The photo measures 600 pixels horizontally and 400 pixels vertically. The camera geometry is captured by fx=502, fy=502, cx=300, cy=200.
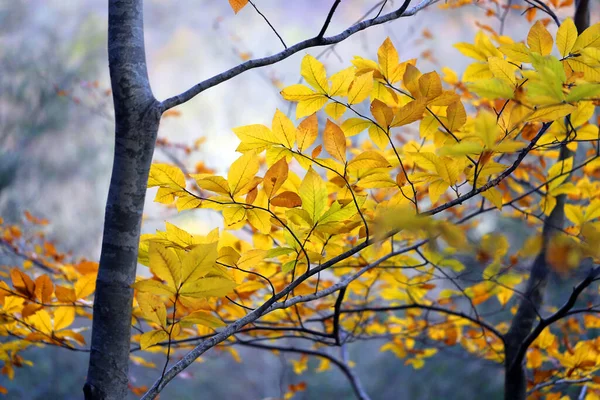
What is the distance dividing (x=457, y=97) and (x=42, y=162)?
20.3ft

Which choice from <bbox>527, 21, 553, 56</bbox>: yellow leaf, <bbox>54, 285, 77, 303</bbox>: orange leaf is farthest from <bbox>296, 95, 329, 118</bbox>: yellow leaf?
<bbox>54, 285, 77, 303</bbox>: orange leaf

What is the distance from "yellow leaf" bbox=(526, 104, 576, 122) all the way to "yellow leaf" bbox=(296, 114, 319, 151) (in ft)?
0.62

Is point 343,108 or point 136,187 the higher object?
point 343,108

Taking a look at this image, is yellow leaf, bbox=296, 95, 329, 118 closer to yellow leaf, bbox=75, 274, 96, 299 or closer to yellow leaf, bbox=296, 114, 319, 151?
yellow leaf, bbox=296, 114, 319, 151

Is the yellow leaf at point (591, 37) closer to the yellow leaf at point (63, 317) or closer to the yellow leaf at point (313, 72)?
the yellow leaf at point (313, 72)

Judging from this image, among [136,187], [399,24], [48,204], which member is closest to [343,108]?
[136,187]

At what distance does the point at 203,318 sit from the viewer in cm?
43

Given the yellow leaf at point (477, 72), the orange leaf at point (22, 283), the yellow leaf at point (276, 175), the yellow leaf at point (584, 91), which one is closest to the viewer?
the yellow leaf at point (584, 91)

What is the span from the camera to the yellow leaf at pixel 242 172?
0.44m

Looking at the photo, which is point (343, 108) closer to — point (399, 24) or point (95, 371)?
point (95, 371)

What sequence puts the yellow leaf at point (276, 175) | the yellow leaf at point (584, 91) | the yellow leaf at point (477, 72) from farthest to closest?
the yellow leaf at point (477, 72), the yellow leaf at point (276, 175), the yellow leaf at point (584, 91)

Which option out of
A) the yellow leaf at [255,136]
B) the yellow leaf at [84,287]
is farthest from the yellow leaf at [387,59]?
the yellow leaf at [84,287]

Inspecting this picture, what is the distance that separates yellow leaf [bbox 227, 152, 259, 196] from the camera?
44 centimetres

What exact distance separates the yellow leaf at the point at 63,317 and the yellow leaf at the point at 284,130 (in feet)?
1.11
